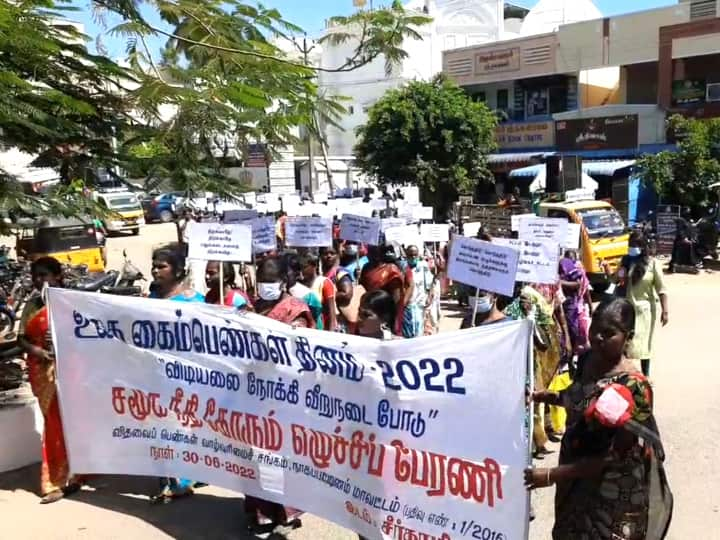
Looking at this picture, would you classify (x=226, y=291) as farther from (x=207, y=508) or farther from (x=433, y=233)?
(x=433, y=233)

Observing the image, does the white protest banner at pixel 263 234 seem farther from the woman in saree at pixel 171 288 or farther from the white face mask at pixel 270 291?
the white face mask at pixel 270 291

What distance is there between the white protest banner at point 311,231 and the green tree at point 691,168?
13662 mm

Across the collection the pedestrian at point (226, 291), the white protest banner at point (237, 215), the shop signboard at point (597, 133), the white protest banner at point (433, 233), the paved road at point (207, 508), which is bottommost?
the paved road at point (207, 508)

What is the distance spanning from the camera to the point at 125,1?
17.9 ft

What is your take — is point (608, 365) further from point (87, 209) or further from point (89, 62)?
point (89, 62)

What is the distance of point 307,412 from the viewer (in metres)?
3.89

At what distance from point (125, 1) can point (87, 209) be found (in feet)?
5.07

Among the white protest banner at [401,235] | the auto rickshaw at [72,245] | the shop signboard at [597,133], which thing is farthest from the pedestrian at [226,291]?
the shop signboard at [597,133]

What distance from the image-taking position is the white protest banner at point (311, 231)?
9.80m

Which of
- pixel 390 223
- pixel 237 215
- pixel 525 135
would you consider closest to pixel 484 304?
pixel 390 223

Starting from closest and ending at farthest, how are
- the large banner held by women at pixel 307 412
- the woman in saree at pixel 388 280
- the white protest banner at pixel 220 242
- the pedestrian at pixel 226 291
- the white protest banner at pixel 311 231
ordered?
1. the large banner held by women at pixel 307 412
2. the pedestrian at pixel 226 291
3. the white protest banner at pixel 220 242
4. the woman in saree at pixel 388 280
5. the white protest banner at pixel 311 231

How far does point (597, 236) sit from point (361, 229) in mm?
6324

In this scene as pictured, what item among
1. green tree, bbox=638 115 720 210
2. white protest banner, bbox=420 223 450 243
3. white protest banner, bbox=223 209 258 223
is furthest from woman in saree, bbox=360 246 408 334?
green tree, bbox=638 115 720 210

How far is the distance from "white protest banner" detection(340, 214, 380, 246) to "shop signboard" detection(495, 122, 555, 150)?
70.8ft
